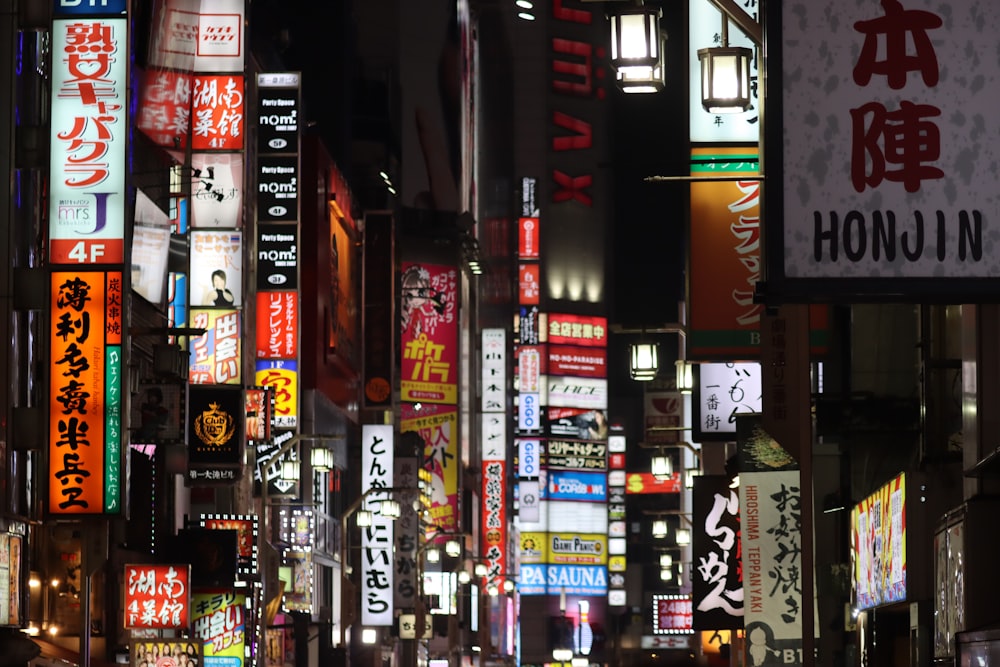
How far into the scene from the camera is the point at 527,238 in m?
79.4

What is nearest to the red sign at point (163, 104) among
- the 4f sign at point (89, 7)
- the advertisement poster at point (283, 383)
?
the 4f sign at point (89, 7)

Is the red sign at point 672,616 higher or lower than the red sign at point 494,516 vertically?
lower

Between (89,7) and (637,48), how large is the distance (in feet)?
43.8

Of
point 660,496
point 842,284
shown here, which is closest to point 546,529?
point 660,496

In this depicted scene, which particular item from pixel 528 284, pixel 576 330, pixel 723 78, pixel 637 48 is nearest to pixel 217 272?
pixel 723 78

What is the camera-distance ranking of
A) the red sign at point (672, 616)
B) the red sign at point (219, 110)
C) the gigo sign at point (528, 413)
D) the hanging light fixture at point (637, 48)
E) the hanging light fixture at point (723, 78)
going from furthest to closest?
the red sign at point (672, 616)
the gigo sign at point (528, 413)
the red sign at point (219, 110)
the hanging light fixture at point (723, 78)
the hanging light fixture at point (637, 48)

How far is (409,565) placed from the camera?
4847 cm

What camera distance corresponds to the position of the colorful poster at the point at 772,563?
1605 cm

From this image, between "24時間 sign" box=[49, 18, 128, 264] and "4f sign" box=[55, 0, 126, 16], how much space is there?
168 millimetres

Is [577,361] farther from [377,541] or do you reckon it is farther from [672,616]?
[377,541]

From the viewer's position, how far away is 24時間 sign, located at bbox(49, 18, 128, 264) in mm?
21797

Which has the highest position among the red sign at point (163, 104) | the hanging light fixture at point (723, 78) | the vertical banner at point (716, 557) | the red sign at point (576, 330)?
the red sign at point (163, 104)

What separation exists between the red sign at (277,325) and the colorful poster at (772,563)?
24.9m

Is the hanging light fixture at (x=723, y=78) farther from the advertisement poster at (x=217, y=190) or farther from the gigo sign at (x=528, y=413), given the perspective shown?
the gigo sign at (x=528, y=413)
